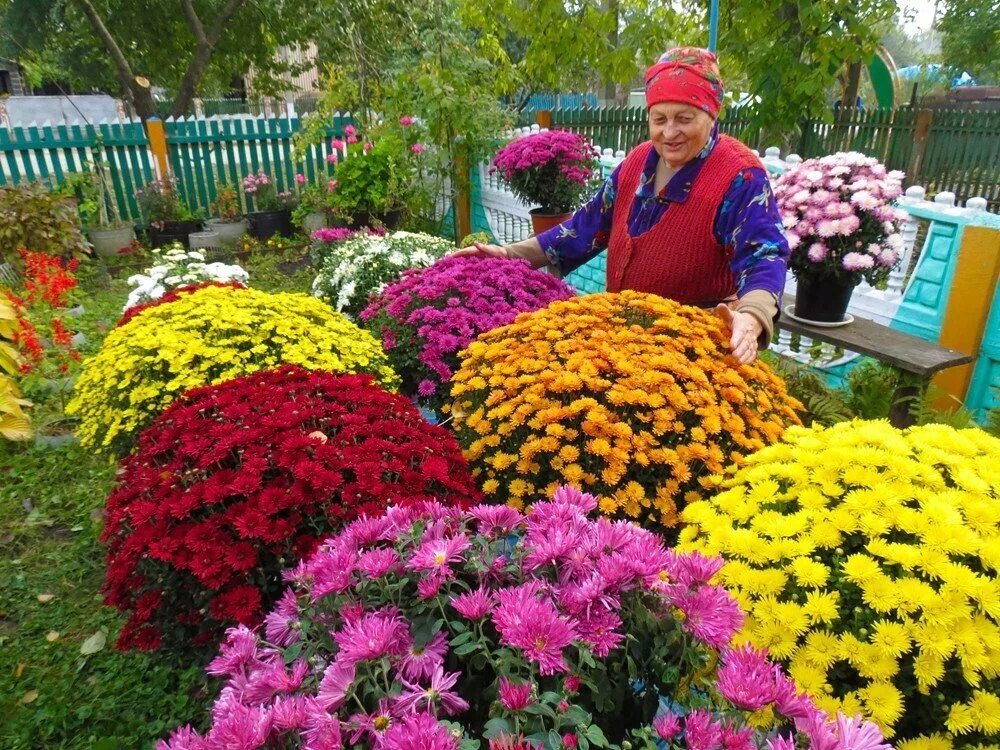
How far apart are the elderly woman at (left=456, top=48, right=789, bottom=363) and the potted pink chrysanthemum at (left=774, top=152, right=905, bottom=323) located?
988 millimetres

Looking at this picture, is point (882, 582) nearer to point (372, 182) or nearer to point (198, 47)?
point (372, 182)

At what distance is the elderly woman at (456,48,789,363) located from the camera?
233cm

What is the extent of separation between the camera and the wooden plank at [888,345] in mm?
3127

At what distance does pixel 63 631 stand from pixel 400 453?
6.13ft

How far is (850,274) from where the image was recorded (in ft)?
11.3

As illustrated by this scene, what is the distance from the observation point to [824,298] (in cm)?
359

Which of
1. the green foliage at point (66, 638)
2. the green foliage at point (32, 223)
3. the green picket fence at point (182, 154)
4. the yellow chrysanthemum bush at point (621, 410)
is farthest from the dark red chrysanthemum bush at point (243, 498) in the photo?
the green picket fence at point (182, 154)

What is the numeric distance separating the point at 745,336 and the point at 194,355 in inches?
84.9

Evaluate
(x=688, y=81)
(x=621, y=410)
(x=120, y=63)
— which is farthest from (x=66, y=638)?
(x=120, y=63)

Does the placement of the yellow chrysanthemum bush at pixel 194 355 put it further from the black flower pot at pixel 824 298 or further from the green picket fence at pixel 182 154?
the green picket fence at pixel 182 154

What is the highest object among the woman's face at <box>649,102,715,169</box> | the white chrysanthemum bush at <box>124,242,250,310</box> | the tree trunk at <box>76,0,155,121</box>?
the tree trunk at <box>76,0,155,121</box>

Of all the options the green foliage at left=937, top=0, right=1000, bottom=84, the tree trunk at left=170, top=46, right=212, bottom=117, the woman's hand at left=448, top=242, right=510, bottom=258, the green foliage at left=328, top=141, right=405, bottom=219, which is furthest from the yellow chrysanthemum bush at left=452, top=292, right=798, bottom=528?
the green foliage at left=937, top=0, right=1000, bottom=84

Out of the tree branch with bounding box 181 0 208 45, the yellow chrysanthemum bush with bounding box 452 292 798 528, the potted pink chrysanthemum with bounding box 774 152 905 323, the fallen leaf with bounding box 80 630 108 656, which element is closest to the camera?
the yellow chrysanthemum bush with bounding box 452 292 798 528

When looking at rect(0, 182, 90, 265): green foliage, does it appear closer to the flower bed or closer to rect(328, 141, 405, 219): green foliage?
rect(328, 141, 405, 219): green foliage
